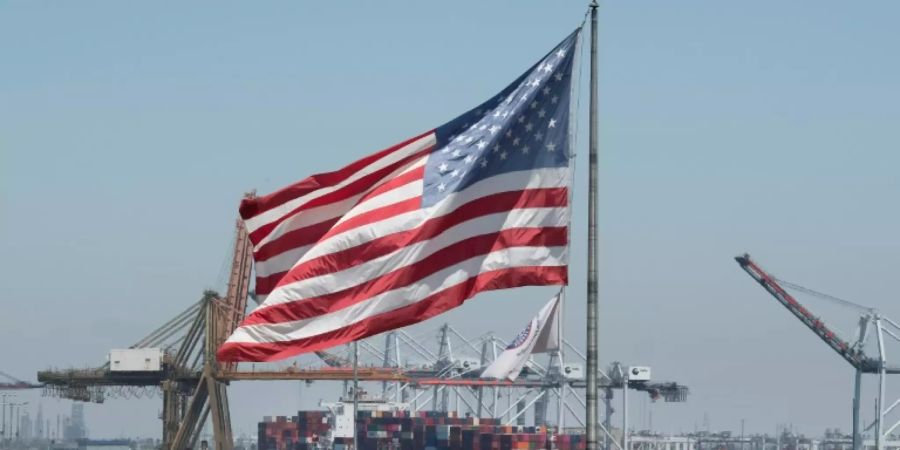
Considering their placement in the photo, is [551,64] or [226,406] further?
[226,406]

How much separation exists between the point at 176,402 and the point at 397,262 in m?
102

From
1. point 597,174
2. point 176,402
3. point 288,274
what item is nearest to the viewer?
point 597,174

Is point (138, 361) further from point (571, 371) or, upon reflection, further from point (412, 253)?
point (412, 253)

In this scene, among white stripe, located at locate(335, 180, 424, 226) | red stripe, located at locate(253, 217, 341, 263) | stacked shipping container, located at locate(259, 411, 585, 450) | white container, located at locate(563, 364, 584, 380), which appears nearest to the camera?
white stripe, located at locate(335, 180, 424, 226)

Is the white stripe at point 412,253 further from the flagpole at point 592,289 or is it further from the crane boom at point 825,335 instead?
the crane boom at point 825,335

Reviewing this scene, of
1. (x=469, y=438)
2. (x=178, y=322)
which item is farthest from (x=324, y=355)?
(x=178, y=322)

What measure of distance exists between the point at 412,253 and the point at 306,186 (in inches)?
62.9

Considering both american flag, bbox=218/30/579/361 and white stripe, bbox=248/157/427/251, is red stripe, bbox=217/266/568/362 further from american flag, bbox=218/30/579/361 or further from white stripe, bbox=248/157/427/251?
white stripe, bbox=248/157/427/251

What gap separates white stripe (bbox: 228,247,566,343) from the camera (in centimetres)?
1958

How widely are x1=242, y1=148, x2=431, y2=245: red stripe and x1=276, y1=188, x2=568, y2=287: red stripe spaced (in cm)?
77

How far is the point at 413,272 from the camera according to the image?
19578 millimetres


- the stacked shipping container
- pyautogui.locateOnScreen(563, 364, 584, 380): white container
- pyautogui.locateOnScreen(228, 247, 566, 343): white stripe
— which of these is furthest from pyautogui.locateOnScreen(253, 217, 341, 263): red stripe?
pyautogui.locateOnScreen(563, 364, 584, 380): white container

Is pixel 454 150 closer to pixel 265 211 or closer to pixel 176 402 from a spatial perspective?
pixel 265 211

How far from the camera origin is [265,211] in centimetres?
2059
